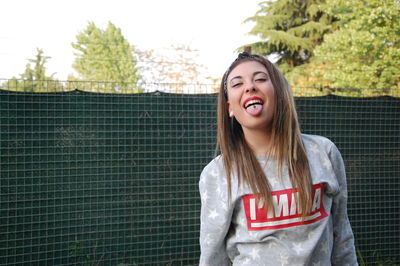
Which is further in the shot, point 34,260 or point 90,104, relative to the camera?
point 90,104

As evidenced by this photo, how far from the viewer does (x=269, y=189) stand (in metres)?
1.30

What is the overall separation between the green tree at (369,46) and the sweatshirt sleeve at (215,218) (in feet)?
22.1

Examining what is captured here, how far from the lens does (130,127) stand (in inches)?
145

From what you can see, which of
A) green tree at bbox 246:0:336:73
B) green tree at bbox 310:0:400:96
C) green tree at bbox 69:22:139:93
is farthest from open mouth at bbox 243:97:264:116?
green tree at bbox 69:22:139:93

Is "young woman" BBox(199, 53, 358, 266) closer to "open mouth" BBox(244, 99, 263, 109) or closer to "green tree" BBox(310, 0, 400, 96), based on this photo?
"open mouth" BBox(244, 99, 263, 109)

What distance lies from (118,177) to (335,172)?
2586 mm

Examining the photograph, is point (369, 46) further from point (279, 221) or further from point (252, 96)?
point (279, 221)

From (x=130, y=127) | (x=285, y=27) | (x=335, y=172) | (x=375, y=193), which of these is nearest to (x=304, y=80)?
(x=285, y=27)

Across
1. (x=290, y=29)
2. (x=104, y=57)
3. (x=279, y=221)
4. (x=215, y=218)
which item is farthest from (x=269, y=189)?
(x=104, y=57)

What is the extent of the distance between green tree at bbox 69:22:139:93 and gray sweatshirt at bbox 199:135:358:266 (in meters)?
29.2

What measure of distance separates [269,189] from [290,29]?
17.7 meters

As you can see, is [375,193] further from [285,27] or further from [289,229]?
[285,27]

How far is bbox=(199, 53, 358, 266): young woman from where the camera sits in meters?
1.27

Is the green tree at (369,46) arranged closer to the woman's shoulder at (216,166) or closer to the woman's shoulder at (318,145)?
the woman's shoulder at (318,145)
